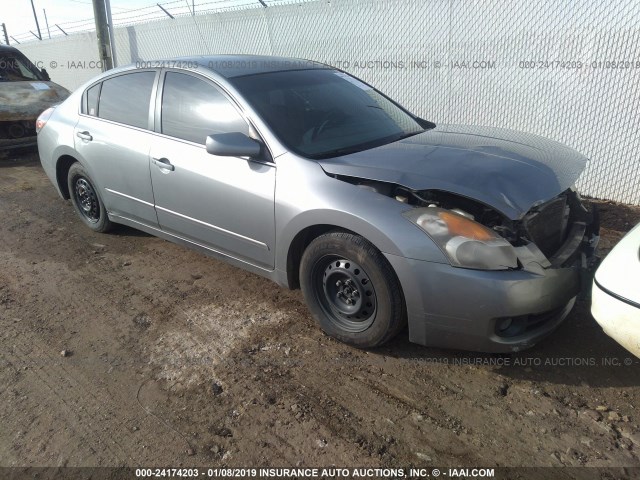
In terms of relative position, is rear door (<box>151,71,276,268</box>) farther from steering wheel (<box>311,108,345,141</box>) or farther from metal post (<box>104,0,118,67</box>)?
metal post (<box>104,0,118,67</box>)

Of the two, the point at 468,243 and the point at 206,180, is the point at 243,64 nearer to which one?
the point at 206,180

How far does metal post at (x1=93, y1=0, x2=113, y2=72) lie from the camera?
11.1 meters

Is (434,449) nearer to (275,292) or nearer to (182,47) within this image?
(275,292)

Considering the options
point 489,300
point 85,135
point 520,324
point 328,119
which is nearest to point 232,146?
point 328,119

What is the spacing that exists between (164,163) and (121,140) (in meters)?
0.66

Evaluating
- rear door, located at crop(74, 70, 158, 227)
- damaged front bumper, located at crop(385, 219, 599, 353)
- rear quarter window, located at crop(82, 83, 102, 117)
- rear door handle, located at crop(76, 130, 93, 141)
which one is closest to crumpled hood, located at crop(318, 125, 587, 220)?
damaged front bumper, located at crop(385, 219, 599, 353)

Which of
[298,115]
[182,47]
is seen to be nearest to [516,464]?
[298,115]

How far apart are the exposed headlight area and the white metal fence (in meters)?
4.17

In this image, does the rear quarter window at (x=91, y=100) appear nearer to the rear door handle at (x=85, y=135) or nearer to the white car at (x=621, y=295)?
the rear door handle at (x=85, y=135)

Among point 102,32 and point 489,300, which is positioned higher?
point 102,32

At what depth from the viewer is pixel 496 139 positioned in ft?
11.8

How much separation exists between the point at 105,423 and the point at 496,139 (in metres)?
3.06

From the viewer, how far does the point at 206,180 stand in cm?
361

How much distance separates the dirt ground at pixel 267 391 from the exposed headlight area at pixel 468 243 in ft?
2.35
